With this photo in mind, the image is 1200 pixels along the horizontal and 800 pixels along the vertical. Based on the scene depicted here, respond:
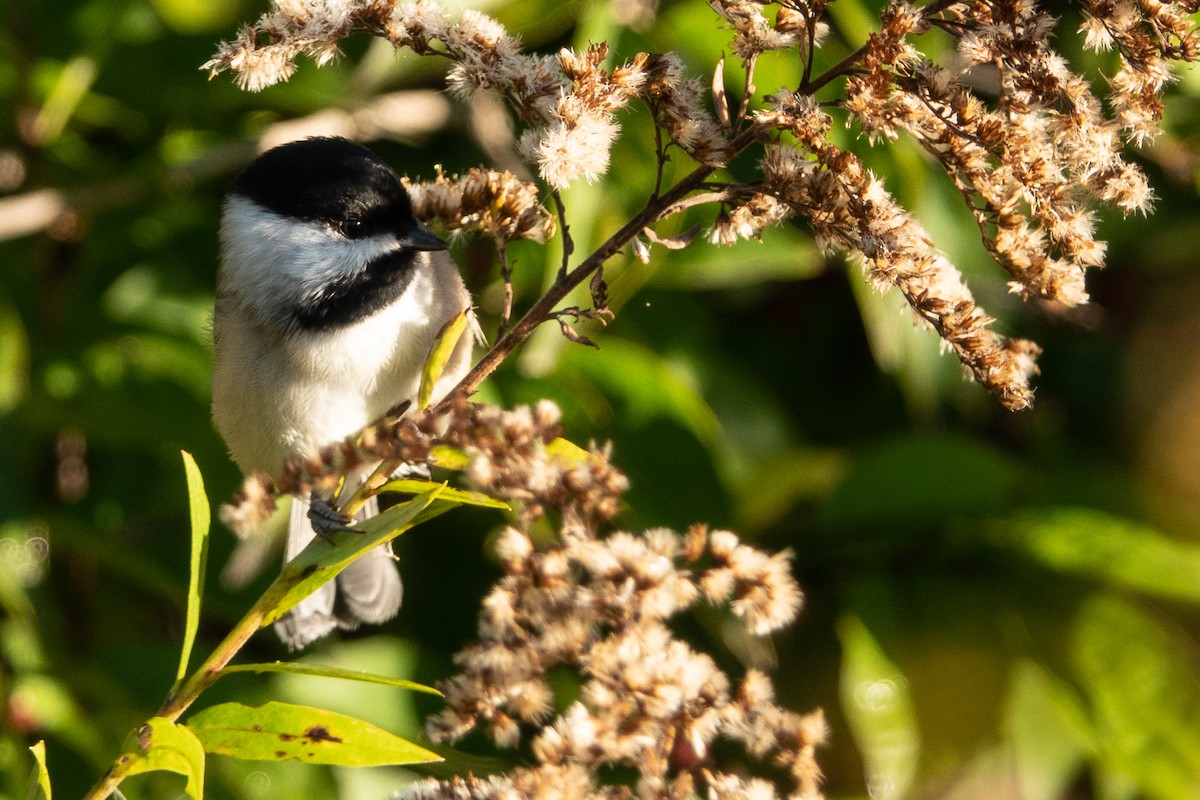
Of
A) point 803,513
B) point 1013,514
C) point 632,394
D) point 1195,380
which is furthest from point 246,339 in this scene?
point 1195,380

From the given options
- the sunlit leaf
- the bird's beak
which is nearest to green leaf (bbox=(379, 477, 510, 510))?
the bird's beak

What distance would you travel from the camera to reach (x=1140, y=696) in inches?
96.3

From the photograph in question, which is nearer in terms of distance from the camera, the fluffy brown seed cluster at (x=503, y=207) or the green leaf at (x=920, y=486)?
the fluffy brown seed cluster at (x=503, y=207)

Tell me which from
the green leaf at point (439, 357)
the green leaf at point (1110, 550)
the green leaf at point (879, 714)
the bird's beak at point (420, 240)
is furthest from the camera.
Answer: the green leaf at point (1110, 550)

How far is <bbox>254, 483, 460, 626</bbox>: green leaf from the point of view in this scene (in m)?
1.13

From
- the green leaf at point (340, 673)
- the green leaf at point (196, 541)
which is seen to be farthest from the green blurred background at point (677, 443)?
the green leaf at point (340, 673)

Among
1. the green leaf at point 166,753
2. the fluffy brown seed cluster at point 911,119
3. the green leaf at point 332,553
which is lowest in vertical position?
the green leaf at point 166,753

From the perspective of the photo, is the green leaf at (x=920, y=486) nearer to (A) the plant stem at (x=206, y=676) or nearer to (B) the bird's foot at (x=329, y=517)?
(B) the bird's foot at (x=329, y=517)

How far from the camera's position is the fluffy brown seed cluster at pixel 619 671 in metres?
1.16

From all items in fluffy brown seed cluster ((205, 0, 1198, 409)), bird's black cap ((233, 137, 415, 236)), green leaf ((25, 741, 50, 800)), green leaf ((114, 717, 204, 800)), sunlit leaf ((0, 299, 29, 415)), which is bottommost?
sunlit leaf ((0, 299, 29, 415))

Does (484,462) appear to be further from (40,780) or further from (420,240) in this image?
(420,240)

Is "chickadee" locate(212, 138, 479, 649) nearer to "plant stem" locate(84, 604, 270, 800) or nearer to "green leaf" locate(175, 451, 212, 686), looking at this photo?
"green leaf" locate(175, 451, 212, 686)

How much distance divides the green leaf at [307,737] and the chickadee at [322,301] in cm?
Answer: 94

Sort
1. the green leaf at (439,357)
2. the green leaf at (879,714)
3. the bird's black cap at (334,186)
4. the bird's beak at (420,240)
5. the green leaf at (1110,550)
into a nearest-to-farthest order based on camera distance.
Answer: the green leaf at (439,357)
the bird's beak at (420,240)
the bird's black cap at (334,186)
the green leaf at (879,714)
the green leaf at (1110,550)
